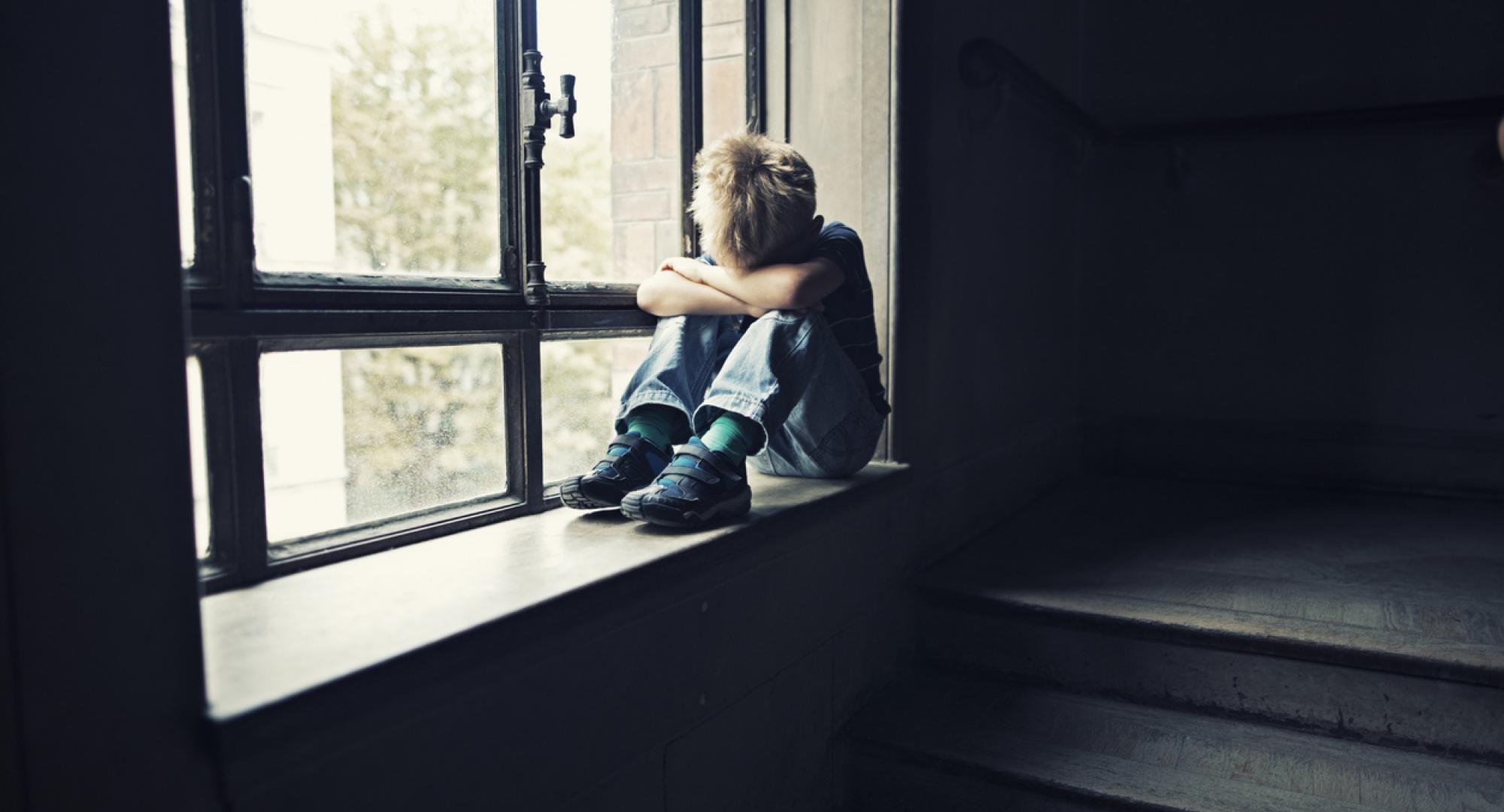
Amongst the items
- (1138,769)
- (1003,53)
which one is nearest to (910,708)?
(1138,769)

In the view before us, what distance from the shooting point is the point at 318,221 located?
4.09 feet

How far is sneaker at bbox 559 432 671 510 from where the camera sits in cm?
150

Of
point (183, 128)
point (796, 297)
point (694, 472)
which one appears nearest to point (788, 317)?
point (796, 297)

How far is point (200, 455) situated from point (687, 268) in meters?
0.85

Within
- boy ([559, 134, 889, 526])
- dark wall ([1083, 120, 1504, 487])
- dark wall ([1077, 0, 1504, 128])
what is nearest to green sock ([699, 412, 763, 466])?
boy ([559, 134, 889, 526])

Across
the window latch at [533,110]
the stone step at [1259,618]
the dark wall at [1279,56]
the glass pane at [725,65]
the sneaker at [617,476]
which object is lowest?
the stone step at [1259,618]

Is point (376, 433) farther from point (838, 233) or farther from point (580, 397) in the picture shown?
point (838, 233)

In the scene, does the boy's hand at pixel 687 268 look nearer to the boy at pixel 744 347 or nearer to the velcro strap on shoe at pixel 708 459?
the boy at pixel 744 347

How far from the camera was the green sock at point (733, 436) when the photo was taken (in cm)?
153

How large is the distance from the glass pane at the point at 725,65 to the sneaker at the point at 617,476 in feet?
2.32

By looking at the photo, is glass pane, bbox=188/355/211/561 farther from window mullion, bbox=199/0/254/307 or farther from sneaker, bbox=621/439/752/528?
sneaker, bbox=621/439/752/528

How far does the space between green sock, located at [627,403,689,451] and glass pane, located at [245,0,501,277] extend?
321 millimetres

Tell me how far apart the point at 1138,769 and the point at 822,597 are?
22.1 inches

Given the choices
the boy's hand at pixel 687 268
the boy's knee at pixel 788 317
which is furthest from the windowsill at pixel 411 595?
the boy's hand at pixel 687 268
